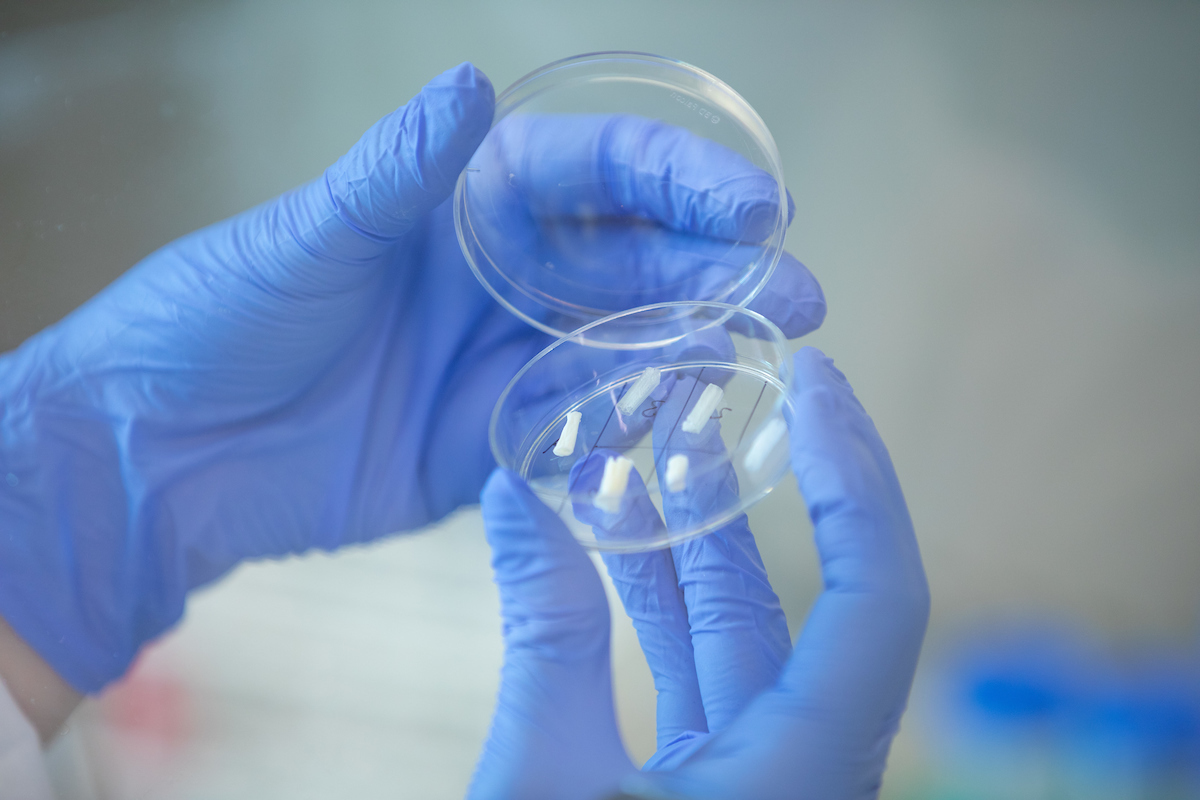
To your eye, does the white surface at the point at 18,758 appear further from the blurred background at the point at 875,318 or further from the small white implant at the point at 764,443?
the small white implant at the point at 764,443

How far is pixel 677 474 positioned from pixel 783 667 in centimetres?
27

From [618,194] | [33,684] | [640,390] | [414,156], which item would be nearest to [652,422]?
[640,390]

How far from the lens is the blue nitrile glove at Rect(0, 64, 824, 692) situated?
3.39 feet

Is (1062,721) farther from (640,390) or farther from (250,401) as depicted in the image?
(250,401)

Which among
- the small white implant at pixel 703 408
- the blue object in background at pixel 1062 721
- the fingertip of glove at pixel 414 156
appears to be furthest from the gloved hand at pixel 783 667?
the fingertip of glove at pixel 414 156

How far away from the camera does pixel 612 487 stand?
0.90 meters

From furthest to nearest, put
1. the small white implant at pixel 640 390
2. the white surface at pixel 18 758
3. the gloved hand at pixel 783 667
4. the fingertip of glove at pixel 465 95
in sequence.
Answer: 1. the small white implant at pixel 640 390
2. the white surface at pixel 18 758
3. the fingertip of glove at pixel 465 95
4. the gloved hand at pixel 783 667

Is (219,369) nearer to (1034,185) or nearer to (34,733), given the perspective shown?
(34,733)

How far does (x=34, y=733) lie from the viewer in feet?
3.33

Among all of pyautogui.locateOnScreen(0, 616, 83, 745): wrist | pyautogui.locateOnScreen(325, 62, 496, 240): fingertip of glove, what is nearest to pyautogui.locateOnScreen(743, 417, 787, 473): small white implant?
pyautogui.locateOnScreen(325, 62, 496, 240): fingertip of glove

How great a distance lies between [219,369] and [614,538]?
26.8 inches

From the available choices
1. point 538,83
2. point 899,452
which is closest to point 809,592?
point 899,452

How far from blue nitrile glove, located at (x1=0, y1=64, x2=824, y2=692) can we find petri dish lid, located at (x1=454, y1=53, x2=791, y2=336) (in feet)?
0.05

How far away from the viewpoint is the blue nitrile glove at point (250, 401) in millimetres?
1034
